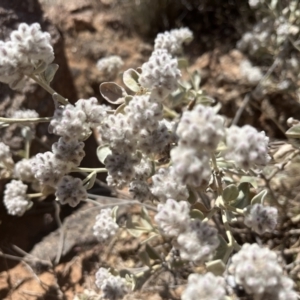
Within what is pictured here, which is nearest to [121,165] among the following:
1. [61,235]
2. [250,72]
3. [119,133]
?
[119,133]

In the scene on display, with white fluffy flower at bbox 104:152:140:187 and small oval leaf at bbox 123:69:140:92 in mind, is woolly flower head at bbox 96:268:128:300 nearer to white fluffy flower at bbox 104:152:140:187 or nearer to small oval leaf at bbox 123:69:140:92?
white fluffy flower at bbox 104:152:140:187

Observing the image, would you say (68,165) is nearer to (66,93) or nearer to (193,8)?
(66,93)

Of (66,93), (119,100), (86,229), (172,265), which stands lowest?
(86,229)

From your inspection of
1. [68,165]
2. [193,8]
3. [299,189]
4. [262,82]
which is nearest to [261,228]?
[68,165]

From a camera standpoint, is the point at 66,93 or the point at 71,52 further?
the point at 71,52

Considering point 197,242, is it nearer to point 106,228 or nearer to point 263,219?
point 263,219

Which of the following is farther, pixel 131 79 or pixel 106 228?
pixel 106 228

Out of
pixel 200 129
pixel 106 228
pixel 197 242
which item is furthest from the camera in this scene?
pixel 106 228
